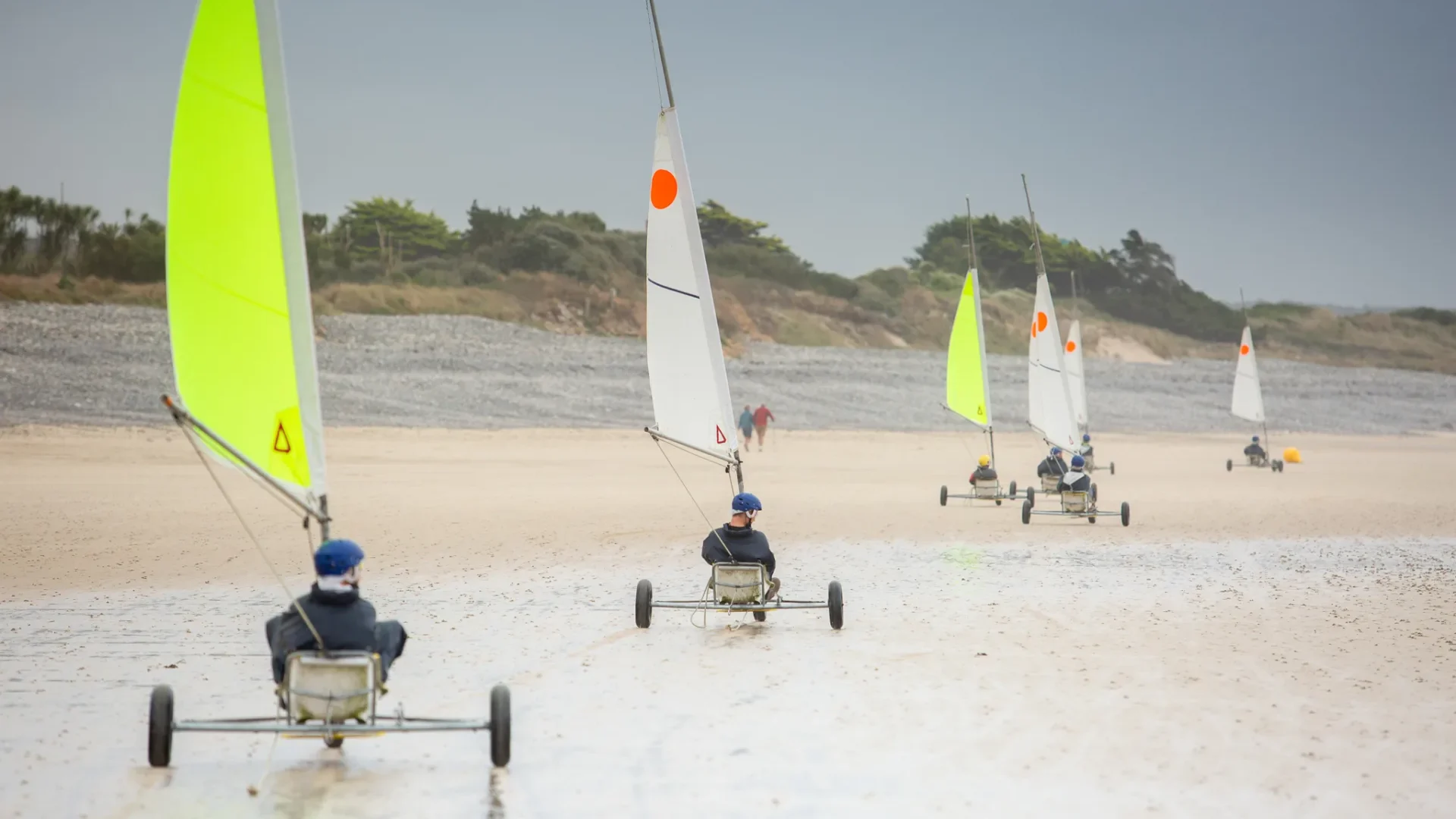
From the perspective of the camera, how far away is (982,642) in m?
10.6

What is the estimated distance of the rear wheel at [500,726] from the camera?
6.80 meters

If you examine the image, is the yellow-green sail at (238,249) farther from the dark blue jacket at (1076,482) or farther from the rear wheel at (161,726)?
the dark blue jacket at (1076,482)

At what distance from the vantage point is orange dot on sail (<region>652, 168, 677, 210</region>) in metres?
11.8

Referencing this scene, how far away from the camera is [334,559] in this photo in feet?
21.4

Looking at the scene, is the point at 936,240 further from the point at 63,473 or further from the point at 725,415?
the point at 725,415

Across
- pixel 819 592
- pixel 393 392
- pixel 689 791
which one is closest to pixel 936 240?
pixel 393 392

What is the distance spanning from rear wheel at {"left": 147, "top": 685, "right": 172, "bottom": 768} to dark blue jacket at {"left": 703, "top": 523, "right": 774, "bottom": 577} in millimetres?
4802

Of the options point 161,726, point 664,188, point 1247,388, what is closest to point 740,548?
point 664,188

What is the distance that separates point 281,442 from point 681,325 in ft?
18.1

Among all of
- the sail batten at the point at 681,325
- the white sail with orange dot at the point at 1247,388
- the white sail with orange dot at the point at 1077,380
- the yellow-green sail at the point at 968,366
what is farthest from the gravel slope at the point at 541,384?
the sail batten at the point at 681,325

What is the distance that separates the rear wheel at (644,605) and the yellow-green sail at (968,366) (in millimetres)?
13885

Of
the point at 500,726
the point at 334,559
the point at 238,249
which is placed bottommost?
the point at 500,726

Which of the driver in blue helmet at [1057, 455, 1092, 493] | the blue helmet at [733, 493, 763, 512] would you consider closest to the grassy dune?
the driver in blue helmet at [1057, 455, 1092, 493]

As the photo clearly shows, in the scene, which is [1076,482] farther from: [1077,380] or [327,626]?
[1077,380]
